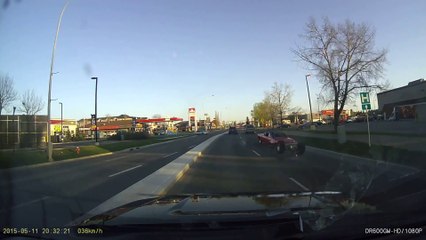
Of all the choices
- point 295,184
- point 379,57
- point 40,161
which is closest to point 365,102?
point 295,184

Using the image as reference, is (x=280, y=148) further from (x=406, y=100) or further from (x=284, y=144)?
(x=406, y=100)

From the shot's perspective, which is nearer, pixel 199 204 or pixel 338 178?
pixel 199 204

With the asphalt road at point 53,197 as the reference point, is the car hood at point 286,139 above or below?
above

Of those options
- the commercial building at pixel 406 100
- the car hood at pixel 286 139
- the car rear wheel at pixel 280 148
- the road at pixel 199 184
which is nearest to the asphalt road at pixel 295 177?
the road at pixel 199 184

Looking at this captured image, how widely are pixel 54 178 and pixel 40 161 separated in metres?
11.2

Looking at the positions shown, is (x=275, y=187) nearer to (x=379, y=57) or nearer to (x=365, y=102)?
(x=365, y=102)

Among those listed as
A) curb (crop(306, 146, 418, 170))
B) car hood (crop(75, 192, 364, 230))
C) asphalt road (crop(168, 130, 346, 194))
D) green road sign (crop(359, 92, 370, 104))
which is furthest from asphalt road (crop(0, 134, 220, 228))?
green road sign (crop(359, 92, 370, 104))

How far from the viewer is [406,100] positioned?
7538 centimetres

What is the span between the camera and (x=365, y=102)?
24062mm

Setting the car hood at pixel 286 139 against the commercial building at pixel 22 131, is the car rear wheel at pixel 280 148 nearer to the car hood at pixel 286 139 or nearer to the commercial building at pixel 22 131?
the car hood at pixel 286 139

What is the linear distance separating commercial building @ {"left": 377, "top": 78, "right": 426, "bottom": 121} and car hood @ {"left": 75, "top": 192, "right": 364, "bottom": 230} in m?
55.9

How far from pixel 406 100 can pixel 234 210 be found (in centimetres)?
7785

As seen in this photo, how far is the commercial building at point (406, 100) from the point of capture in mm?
67125

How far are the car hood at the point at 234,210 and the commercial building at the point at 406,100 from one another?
183 feet
